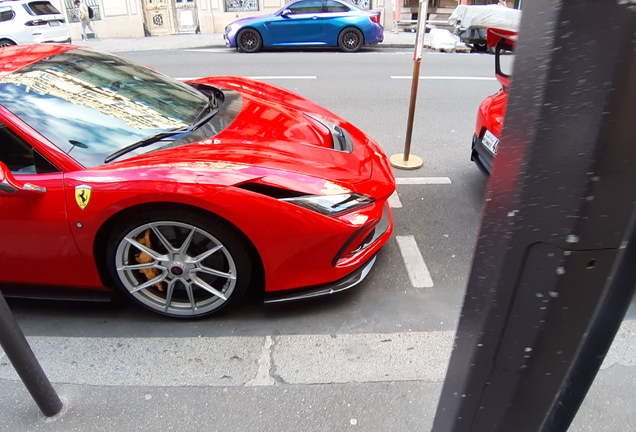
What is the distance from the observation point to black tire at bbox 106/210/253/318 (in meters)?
2.35

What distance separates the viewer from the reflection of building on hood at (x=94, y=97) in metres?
2.62

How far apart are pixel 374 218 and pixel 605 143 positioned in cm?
177

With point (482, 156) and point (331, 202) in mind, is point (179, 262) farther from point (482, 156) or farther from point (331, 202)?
point (482, 156)

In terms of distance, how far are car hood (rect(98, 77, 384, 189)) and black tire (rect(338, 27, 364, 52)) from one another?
947cm

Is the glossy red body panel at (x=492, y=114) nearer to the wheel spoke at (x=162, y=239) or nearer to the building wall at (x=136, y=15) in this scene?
the wheel spoke at (x=162, y=239)

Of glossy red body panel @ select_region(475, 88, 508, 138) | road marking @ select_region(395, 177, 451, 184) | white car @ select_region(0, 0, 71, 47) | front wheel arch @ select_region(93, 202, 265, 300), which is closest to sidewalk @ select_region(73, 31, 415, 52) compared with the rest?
white car @ select_region(0, 0, 71, 47)

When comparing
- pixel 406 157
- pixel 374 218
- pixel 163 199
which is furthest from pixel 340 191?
pixel 406 157

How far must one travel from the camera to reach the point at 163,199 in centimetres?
227

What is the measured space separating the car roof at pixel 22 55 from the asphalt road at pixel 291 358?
145 centimetres

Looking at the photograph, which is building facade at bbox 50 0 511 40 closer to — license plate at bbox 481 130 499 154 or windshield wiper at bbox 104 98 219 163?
license plate at bbox 481 130 499 154

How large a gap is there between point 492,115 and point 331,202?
1.89 meters

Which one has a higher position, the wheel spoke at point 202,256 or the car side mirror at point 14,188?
the car side mirror at point 14,188

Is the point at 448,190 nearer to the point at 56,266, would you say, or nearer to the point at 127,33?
the point at 56,266

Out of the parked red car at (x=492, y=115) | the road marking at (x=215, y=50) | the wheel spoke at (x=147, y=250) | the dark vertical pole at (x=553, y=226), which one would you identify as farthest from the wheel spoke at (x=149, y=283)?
the road marking at (x=215, y=50)
